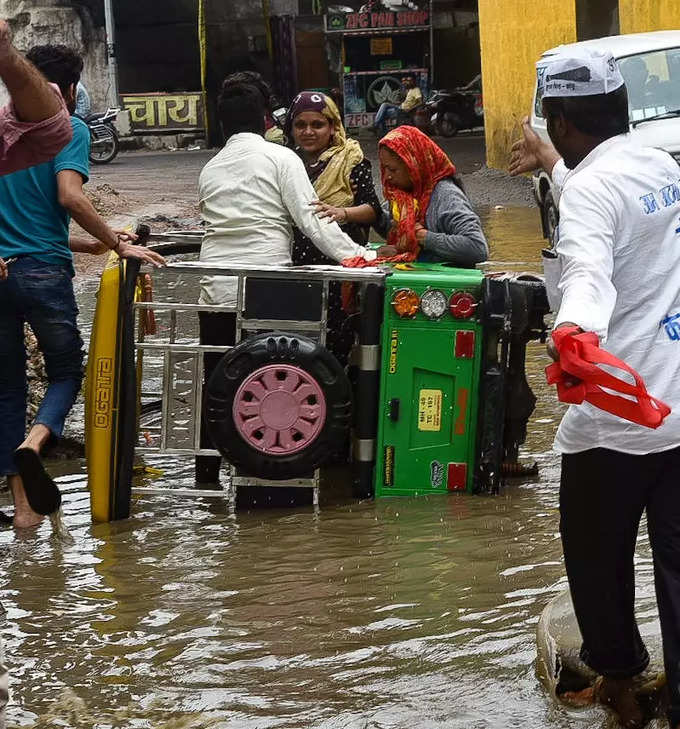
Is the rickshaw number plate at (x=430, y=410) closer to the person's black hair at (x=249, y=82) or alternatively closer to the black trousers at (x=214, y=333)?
the black trousers at (x=214, y=333)

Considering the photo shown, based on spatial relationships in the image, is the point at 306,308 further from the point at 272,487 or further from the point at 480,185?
the point at 480,185

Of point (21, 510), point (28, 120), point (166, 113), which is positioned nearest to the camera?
point (28, 120)

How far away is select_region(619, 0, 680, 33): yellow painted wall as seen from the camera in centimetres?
1712

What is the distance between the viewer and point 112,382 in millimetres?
5402

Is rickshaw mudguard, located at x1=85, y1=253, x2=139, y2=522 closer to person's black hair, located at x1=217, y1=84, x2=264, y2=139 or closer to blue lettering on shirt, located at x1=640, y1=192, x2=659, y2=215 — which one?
person's black hair, located at x1=217, y1=84, x2=264, y2=139

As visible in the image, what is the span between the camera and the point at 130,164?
2734 centimetres

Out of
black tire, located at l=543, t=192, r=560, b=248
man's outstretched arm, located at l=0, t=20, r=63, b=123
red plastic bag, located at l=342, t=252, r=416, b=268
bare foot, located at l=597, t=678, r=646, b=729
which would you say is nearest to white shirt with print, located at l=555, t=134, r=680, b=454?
bare foot, located at l=597, t=678, r=646, b=729

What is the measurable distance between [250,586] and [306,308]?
1.20 m

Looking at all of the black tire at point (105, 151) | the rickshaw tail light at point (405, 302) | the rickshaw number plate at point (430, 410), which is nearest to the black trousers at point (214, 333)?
the rickshaw tail light at point (405, 302)

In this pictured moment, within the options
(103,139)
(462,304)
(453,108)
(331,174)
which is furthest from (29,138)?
(453,108)

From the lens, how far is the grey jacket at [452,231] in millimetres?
5840

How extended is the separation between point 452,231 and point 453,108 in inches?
978

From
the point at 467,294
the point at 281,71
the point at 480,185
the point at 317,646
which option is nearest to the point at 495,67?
the point at 480,185

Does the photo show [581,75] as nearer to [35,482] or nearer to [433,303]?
[433,303]
